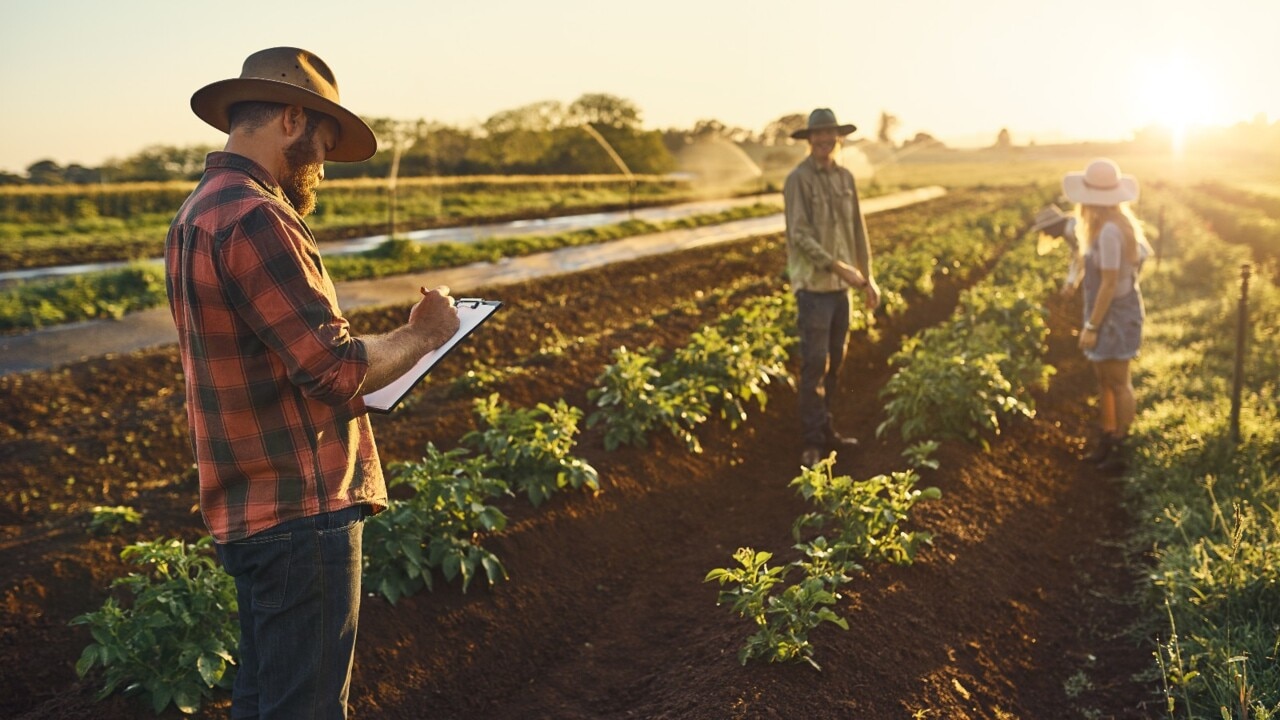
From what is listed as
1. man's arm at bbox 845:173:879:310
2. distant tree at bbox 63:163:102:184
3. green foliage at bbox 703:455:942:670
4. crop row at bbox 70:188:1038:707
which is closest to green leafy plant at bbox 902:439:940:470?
green foliage at bbox 703:455:942:670

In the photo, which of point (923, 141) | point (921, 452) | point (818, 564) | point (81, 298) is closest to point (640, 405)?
point (921, 452)

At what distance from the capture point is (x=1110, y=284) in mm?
5812

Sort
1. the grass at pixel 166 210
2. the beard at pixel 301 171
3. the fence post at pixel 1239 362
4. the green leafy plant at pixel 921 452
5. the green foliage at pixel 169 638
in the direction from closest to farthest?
the beard at pixel 301 171 < the green foliage at pixel 169 638 < the green leafy plant at pixel 921 452 < the fence post at pixel 1239 362 < the grass at pixel 166 210

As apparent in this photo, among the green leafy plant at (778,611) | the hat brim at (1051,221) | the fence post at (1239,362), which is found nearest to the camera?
the green leafy plant at (778,611)

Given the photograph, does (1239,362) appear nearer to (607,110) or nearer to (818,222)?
(818,222)

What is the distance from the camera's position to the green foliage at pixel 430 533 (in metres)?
4.08

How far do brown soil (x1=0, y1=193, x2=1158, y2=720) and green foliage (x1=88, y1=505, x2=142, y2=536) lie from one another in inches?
2.8

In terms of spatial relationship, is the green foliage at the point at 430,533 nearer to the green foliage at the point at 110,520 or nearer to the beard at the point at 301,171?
the green foliage at the point at 110,520

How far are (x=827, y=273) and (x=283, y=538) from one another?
167 inches

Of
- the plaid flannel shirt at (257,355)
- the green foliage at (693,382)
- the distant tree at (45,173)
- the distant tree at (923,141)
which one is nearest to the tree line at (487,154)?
the distant tree at (45,173)

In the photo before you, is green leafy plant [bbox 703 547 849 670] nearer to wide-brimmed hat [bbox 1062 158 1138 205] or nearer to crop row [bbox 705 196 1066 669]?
crop row [bbox 705 196 1066 669]

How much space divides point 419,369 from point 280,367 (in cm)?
38

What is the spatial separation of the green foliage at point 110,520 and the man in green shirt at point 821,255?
3.75 meters

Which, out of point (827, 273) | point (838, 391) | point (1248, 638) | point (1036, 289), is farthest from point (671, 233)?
point (1248, 638)
